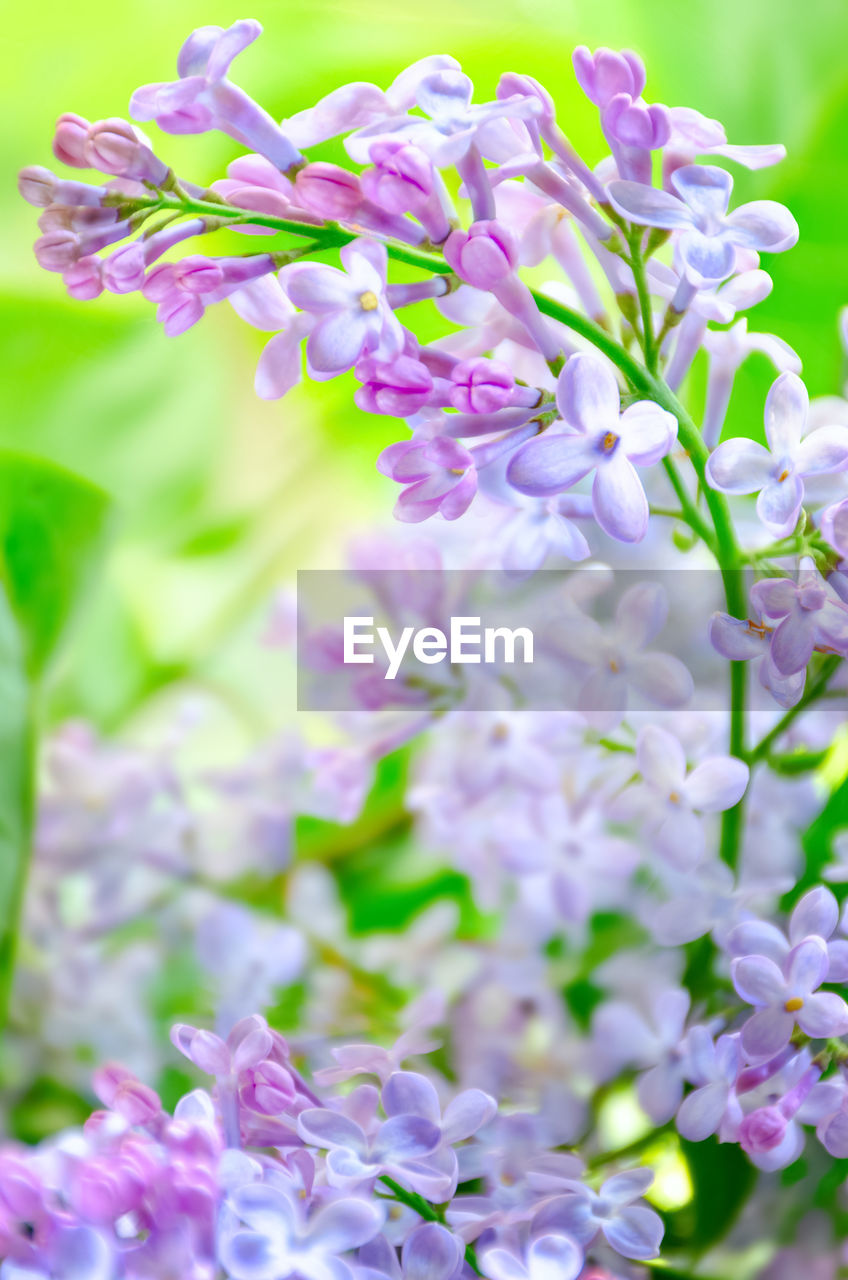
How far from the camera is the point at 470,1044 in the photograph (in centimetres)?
41

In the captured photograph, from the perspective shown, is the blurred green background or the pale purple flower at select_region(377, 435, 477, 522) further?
the blurred green background

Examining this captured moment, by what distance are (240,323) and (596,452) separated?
0.42m

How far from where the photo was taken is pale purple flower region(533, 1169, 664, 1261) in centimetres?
23

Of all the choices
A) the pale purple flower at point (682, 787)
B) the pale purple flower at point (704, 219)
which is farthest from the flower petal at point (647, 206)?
the pale purple flower at point (682, 787)

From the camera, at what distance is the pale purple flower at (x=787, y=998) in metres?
0.22

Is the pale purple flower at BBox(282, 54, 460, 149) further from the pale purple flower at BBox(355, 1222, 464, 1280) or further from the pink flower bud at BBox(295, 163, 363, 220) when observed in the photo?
the pale purple flower at BBox(355, 1222, 464, 1280)

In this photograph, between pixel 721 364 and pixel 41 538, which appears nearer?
pixel 721 364

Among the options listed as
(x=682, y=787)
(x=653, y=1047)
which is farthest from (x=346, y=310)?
(x=653, y=1047)

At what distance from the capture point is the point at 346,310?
187 mm

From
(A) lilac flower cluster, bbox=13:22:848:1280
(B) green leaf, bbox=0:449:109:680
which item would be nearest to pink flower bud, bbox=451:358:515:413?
(A) lilac flower cluster, bbox=13:22:848:1280

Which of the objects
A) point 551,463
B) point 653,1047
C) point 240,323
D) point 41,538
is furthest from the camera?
point 240,323

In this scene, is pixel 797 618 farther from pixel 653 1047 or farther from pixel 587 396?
pixel 653 1047

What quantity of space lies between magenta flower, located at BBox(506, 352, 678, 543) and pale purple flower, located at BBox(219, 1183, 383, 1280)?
0.14 m

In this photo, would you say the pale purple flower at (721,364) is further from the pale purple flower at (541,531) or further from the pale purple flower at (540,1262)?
the pale purple flower at (540,1262)
